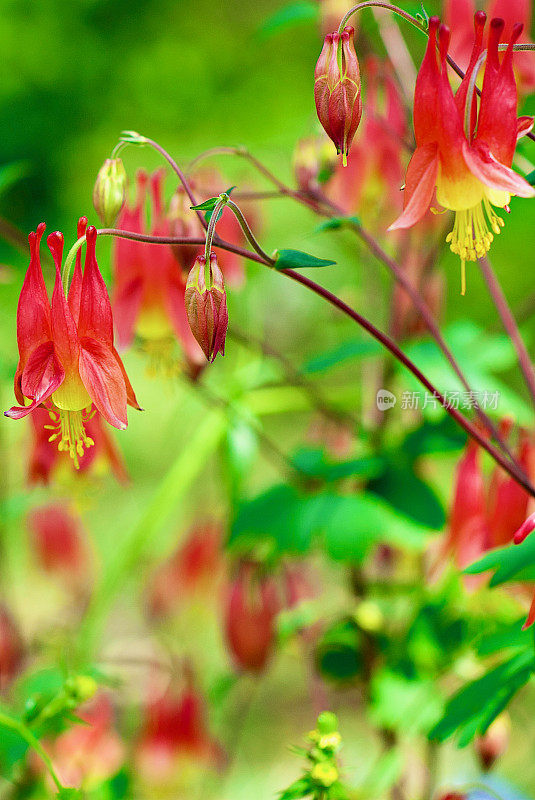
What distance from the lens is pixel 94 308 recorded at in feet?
1.40

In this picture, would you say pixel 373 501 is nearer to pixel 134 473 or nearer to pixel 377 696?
pixel 377 696

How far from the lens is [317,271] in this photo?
167cm

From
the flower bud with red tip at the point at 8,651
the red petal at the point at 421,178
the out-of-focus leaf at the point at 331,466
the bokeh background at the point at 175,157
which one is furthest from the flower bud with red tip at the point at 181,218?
the bokeh background at the point at 175,157

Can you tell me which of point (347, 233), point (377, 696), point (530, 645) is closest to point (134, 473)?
point (347, 233)

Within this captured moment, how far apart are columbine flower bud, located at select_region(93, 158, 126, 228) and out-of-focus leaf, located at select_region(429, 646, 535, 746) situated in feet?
1.21

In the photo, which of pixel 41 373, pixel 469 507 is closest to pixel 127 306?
pixel 41 373

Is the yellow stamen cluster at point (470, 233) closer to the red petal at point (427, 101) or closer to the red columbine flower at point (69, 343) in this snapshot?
the red petal at point (427, 101)

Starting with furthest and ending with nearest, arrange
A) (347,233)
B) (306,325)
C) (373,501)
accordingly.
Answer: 1. (306,325)
2. (347,233)
3. (373,501)

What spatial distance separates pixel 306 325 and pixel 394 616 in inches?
46.3

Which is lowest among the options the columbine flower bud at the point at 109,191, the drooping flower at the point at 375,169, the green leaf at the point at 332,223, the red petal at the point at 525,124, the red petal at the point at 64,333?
the red petal at the point at 64,333

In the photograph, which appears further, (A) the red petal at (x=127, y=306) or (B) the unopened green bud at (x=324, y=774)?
(A) the red petal at (x=127, y=306)

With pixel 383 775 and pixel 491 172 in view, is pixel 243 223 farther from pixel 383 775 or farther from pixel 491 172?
pixel 383 775

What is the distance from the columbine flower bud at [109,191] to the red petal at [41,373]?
100 millimetres

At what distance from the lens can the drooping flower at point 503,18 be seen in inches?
26.6
